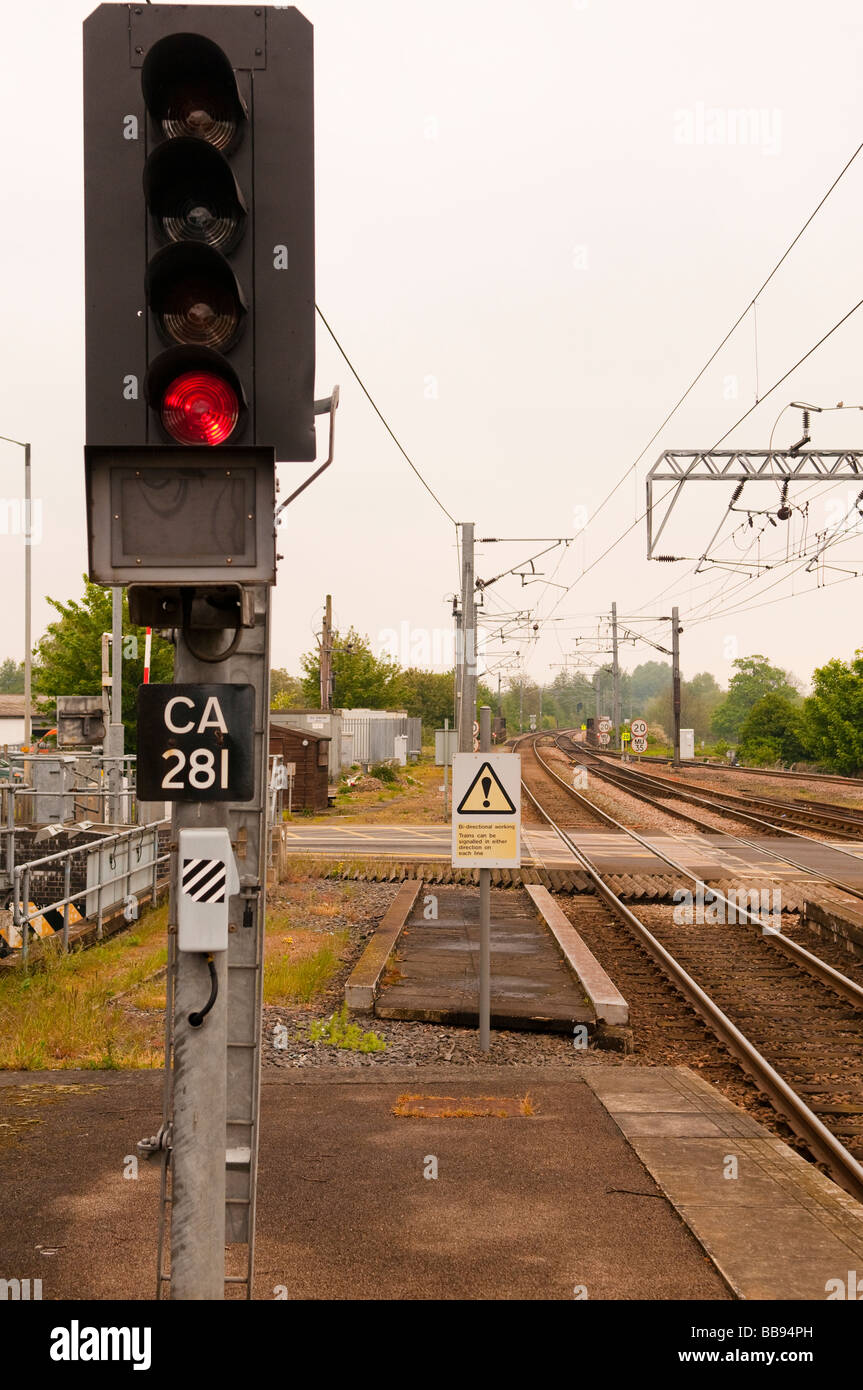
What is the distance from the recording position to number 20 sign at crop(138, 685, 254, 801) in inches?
136

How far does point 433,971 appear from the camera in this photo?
12.2 metres

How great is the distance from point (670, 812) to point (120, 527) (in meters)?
31.7

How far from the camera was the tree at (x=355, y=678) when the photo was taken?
6462 cm

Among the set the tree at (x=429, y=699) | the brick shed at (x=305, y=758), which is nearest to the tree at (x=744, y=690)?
the tree at (x=429, y=699)

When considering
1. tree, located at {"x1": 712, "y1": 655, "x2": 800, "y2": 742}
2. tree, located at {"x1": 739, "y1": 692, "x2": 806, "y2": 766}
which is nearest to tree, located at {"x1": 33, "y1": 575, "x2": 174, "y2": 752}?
tree, located at {"x1": 739, "y1": 692, "x2": 806, "y2": 766}

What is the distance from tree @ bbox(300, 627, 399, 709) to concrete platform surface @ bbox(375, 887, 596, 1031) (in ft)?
150

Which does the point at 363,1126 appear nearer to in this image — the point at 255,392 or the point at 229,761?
the point at 229,761

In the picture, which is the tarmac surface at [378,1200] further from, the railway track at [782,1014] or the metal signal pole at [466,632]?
the metal signal pole at [466,632]

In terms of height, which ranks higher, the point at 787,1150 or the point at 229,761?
the point at 229,761

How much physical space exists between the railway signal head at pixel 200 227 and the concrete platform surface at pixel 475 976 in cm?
766

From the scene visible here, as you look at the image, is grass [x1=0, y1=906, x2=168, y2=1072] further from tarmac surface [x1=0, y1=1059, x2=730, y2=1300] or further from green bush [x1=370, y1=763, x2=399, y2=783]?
green bush [x1=370, y1=763, x2=399, y2=783]

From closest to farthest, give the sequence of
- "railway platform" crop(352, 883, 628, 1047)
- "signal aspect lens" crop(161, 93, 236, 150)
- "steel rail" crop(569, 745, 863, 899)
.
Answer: "signal aspect lens" crop(161, 93, 236, 150) < "railway platform" crop(352, 883, 628, 1047) < "steel rail" crop(569, 745, 863, 899)

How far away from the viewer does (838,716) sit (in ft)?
166
